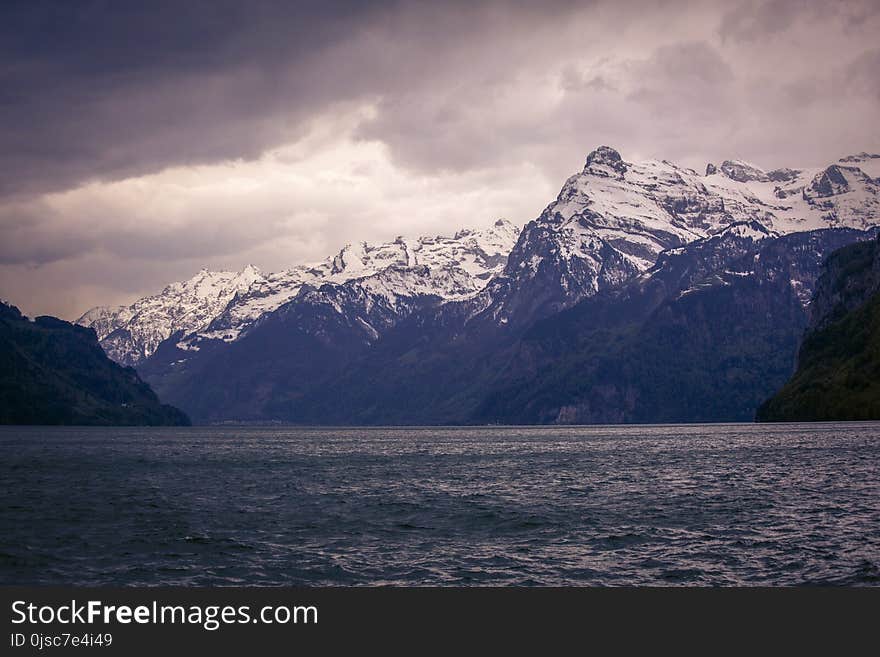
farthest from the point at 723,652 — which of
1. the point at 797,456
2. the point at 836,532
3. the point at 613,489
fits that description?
the point at 797,456

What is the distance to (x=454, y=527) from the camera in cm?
7875

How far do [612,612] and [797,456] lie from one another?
12660 cm

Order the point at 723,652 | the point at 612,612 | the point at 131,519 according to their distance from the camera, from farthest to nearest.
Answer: the point at 131,519 < the point at 612,612 < the point at 723,652

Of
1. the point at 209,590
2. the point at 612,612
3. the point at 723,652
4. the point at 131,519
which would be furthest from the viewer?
the point at 131,519

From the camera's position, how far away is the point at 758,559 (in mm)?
61062

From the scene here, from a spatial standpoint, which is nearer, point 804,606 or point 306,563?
point 804,606

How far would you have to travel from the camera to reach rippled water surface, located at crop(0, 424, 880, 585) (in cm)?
5831

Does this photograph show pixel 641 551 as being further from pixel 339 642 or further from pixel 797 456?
pixel 797 456

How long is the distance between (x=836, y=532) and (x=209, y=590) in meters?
44.2

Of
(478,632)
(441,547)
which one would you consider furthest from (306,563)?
(478,632)

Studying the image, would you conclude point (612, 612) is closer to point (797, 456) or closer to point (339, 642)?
point (339, 642)

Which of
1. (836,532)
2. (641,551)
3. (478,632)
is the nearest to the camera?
(478,632)

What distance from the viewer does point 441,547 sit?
6825 centimetres

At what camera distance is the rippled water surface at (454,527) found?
58.3 m
